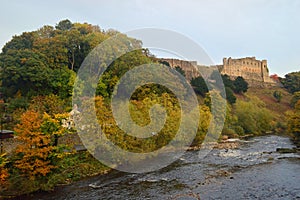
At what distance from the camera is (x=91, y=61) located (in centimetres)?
3653

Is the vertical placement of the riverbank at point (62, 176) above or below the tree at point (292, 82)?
below

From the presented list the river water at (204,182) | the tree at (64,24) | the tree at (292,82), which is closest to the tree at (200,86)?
the tree at (64,24)

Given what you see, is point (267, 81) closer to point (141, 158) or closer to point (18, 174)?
point (141, 158)

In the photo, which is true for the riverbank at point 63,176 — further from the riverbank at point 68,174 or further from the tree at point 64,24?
the tree at point 64,24

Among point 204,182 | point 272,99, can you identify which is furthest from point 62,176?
point 272,99

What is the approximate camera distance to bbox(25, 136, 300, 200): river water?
15.2 metres

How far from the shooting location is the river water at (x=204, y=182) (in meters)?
15.2

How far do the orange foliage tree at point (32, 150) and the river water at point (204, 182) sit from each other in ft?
4.98

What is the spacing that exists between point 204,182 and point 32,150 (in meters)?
11.1

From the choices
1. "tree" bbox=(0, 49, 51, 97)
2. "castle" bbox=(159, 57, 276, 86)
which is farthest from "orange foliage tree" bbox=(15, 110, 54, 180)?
"castle" bbox=(159, 57, 276, 86)

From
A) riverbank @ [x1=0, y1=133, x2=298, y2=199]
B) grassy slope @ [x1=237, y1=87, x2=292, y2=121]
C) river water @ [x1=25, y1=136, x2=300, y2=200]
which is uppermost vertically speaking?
grassy slope @ [x1=237, y1=87, x2=292, y2=121]

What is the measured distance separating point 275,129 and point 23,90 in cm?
3991

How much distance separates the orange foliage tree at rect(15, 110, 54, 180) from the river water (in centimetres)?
152

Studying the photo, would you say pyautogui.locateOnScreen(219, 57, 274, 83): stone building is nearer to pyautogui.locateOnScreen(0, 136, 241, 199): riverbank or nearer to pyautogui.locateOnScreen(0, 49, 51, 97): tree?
pyautogui.locateOnScreen(0, 49, 51, 97): tree
